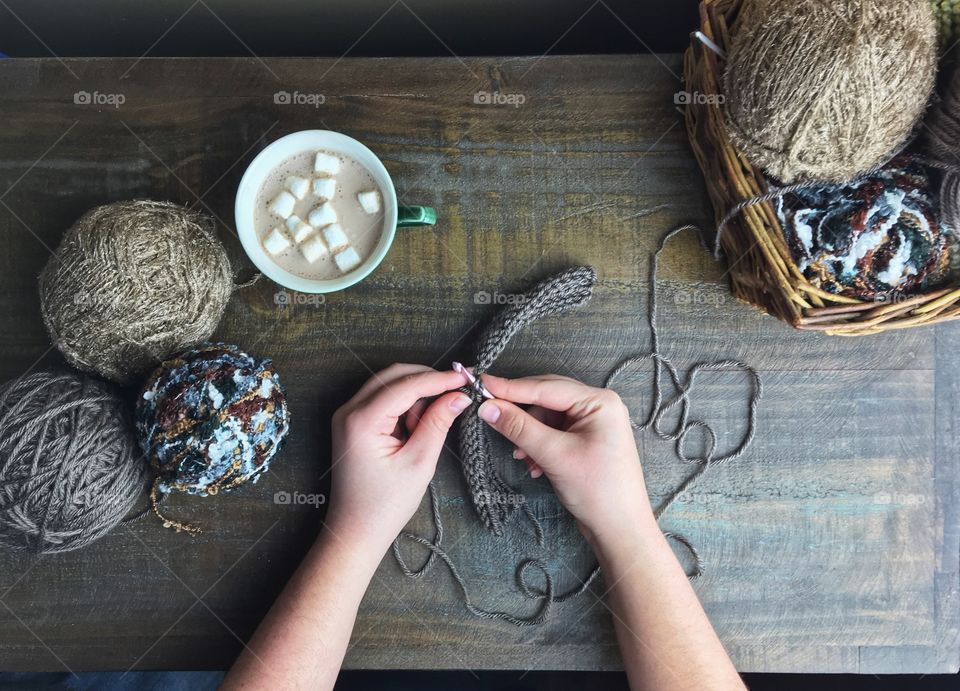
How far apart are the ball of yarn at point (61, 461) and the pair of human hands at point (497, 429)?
23cm

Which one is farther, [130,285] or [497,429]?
[497,429]

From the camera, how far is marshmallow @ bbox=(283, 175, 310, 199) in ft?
2.37

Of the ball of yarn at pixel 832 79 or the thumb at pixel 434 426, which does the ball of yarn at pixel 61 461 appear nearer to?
the thumb at pixel 434 426

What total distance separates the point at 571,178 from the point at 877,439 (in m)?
0.47

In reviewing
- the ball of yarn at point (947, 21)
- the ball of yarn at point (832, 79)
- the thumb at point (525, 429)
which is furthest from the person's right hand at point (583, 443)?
the ball of yarn at point (947, 21)

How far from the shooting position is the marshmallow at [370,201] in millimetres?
713

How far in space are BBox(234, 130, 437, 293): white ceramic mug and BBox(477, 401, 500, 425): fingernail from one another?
190 mm

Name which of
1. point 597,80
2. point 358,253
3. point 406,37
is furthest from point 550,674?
point 406,37

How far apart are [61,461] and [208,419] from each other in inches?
6.2

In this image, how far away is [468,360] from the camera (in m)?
0.80

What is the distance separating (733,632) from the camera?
80cm

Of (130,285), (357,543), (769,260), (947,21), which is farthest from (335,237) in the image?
(947,21)

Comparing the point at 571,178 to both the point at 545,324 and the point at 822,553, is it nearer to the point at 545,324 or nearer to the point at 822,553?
the point at 545,324

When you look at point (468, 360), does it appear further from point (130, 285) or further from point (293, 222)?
point (130, 285)
